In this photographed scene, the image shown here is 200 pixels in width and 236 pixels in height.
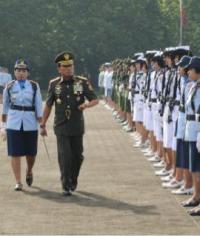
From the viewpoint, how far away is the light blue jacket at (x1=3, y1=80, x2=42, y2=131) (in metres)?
13.7

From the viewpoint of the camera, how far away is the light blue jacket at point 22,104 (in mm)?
13711

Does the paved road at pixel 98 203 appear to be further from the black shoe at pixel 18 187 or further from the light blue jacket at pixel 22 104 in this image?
the light blue jacket at pixel 22 104

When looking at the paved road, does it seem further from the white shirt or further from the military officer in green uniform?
the white shirt

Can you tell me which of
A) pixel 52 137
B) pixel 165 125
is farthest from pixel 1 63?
pixel 165 125

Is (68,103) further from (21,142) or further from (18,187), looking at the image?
(18,187)

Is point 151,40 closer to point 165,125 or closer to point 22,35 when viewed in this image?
point 22,35

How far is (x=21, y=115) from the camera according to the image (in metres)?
13.7

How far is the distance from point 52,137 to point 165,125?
28.9 ft

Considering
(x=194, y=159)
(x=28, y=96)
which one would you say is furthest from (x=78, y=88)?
(x=194, y=159)

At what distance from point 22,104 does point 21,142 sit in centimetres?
53

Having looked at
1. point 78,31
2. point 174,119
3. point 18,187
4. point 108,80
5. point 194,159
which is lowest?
point 108,80

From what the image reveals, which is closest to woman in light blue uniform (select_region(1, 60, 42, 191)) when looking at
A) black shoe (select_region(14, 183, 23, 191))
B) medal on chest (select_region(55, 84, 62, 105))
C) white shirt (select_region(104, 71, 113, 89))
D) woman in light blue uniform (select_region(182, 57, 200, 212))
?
black shoe (select_region(14, 183, 23, 191))

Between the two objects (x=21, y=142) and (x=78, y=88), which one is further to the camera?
(x=21, y=142)

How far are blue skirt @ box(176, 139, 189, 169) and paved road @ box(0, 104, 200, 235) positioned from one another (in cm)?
43
